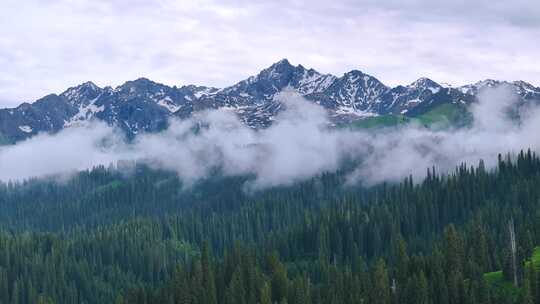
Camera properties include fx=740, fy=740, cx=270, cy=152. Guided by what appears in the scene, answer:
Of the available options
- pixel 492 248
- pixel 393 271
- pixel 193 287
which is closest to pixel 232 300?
pixel 193 287

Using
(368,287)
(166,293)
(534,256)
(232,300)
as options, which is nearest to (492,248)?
(534,256)

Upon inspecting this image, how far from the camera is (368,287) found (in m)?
156

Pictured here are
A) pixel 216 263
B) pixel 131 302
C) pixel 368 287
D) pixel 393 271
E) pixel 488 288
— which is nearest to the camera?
pixel 488 288

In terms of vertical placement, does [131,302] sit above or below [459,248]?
below

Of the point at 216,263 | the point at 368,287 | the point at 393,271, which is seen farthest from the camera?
the point at 216,263

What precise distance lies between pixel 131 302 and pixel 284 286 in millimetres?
39307

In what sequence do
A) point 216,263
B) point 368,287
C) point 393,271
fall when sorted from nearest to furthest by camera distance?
1. point 368,287
2. point 393,271
3. point 216,263

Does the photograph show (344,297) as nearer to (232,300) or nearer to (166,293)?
Answer: (232,300)

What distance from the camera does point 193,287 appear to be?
172375mm

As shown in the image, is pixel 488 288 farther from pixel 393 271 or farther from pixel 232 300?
pixel 232 300

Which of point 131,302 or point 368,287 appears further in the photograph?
point 131,302

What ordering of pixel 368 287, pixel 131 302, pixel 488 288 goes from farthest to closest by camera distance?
pixel 131 302, pixel 368 287, pixel 488 288

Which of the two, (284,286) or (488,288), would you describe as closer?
(488,288)

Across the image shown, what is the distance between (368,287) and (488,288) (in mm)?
24659
